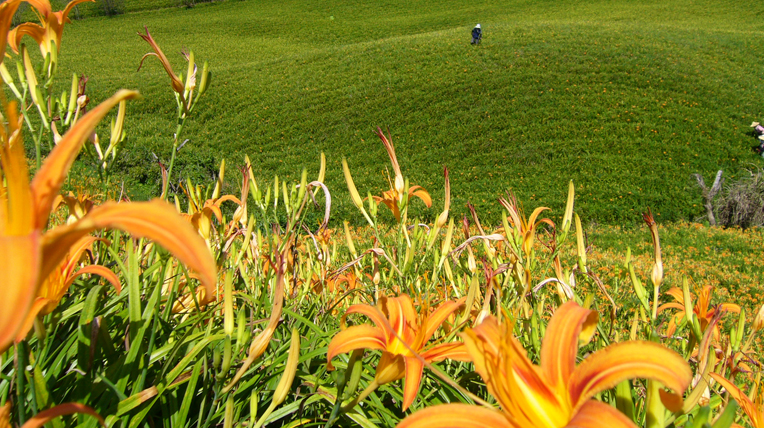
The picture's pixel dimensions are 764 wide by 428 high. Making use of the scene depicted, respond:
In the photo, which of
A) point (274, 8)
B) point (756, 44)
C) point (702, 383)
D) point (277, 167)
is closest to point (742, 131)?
point (756, 44)

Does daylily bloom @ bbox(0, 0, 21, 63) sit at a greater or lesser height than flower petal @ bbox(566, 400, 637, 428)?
greater

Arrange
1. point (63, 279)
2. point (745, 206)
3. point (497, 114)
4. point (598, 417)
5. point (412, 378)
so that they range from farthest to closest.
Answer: point (497, 114) < point (745, 206) < point (63, 279) < point (412, 378) < point (598, 417)

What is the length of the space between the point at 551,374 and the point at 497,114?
38.9ft

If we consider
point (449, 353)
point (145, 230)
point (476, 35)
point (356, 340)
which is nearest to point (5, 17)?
point (145, 230)

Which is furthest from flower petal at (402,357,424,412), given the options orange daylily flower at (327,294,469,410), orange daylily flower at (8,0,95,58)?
orange daylily flower at (8,0,95,58)

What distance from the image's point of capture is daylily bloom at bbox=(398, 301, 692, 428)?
469 millimetres

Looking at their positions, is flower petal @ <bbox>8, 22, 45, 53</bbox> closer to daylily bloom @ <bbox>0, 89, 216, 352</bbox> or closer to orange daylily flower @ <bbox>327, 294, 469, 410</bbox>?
daylily bloom @ <bbox>0, 89, 216, 352</bbox>

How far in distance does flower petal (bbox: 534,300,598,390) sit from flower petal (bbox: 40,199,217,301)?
0.40 metres

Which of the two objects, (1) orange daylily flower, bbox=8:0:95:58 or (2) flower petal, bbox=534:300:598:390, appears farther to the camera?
(1) orange daylily flower, bbox=8:0:95:58

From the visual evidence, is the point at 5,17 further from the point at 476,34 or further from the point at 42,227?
the point at 476,34

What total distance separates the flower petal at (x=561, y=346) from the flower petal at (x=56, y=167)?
0.53 m

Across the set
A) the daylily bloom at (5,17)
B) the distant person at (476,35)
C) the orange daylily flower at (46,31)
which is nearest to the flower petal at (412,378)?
the daylily bloom at (5,17)

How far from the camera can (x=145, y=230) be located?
36 cm

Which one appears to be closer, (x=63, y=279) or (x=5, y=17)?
(x=5, y=17)
